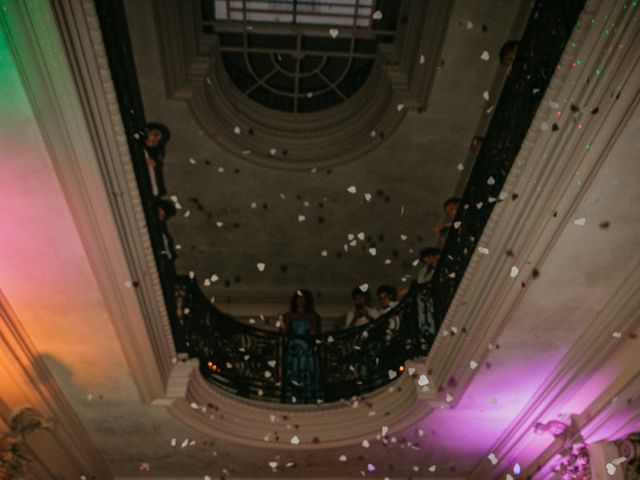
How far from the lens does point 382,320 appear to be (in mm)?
8047

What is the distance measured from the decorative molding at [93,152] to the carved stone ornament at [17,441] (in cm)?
104

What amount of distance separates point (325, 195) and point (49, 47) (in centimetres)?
645

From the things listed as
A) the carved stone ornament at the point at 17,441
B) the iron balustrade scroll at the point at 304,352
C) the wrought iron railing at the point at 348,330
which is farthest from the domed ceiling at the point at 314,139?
the carved stone ornament at the point at 17,441

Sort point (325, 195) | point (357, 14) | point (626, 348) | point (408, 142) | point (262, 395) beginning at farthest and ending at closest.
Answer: point (325, 195) → point (408, 142) → point (357, 14) → point (262, 395) → point (626, 348)

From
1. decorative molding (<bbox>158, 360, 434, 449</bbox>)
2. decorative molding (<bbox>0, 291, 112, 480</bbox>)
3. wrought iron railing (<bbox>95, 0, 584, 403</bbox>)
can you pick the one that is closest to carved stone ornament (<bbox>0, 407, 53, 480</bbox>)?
decorative molding (<bbox>0, 291, 112, 480</bbox>)

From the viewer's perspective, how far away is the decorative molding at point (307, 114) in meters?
8.14

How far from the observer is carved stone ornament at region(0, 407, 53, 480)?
257 inches

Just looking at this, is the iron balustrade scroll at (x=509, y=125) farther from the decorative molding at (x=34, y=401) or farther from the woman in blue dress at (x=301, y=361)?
the decorative molding at (x=34, y=401)

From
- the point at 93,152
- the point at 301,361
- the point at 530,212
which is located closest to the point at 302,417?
the point at 301,361

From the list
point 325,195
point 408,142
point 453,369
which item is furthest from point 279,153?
point 453,369

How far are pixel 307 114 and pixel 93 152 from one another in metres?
5.33

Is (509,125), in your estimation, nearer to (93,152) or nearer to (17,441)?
(93,152)

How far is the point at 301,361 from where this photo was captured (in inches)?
323

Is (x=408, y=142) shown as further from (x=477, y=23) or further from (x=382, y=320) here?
(x=382, y=320)
